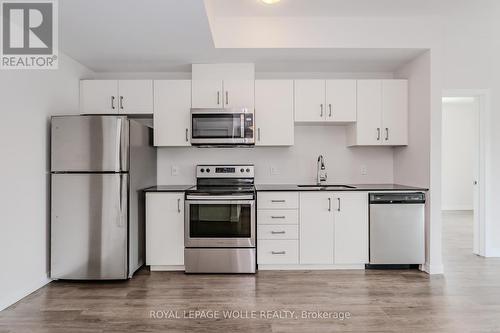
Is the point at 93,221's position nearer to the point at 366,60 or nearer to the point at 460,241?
the point at 366,60

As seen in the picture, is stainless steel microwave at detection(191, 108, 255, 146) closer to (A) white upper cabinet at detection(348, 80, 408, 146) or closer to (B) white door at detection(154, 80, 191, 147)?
(B) white door at detection(154, 80, 191, 147)

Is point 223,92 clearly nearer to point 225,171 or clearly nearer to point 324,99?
point 225,171

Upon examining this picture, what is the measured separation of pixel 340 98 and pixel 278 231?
1645mm

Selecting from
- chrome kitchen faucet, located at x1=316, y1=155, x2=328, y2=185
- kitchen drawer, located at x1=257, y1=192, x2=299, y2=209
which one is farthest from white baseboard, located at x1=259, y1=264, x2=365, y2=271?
chrome kitchen faucet, located at x1=316, y1=155, x2=328, y2=185

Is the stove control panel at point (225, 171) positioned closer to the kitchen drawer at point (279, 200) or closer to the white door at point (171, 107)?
the white door at point (171, 107)

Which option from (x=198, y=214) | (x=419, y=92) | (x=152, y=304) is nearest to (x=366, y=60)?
(x=419, y=92)

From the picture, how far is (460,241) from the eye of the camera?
15.6 feet

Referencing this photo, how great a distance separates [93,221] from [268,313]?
1.81 metres

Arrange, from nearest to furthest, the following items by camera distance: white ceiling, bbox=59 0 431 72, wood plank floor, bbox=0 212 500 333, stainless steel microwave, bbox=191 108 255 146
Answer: wood plank floor, bbox=0 212 500 333, white ceiling, bbox=59 0 431 72, stainless steel microwave, bbox=191 108 255 146

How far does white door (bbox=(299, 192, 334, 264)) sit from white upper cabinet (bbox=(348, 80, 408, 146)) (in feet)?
2.88

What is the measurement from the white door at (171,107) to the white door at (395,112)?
7.28 ft

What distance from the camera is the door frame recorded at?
394 cm

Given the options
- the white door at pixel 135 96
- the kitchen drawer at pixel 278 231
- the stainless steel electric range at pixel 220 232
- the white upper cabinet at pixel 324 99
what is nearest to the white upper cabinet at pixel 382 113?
the white upper cabinet at pixel 324 99

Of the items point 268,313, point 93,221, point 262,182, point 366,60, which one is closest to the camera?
point 268,313
